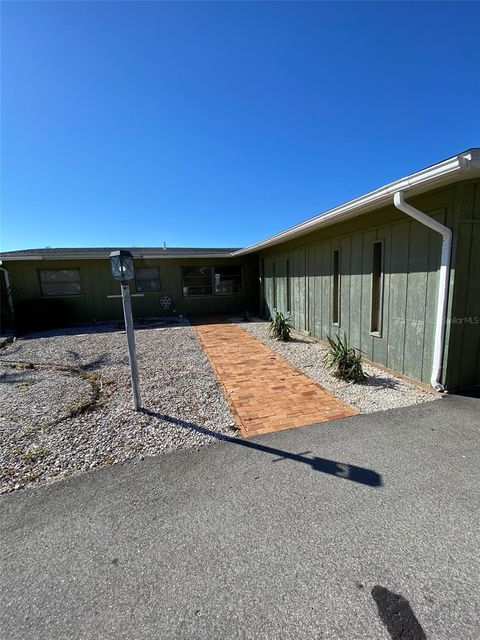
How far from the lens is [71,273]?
1066 centimetres

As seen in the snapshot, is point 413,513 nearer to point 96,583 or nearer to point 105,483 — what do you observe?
point 96,583

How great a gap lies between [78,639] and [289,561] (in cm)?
102

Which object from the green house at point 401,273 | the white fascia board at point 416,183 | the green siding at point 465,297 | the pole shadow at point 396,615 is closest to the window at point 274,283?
the green house at point 401,273

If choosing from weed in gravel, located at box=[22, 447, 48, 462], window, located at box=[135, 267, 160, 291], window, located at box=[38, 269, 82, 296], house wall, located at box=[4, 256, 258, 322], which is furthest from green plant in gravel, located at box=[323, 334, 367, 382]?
window, located at box=[38, 269, 82, 296]

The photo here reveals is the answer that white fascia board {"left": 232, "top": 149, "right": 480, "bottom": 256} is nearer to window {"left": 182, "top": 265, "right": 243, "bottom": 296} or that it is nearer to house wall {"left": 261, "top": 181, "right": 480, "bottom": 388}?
house wall {"left": 261, "top": 181, "right": 480, "bottom": 388}

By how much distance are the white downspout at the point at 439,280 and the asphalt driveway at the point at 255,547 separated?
1.38 meters

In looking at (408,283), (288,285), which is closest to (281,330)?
(288,285)

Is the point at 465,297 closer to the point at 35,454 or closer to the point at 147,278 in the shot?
the point at 35,454

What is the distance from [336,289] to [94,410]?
5.12 meters

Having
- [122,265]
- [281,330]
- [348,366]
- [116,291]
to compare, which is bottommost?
[348,366]

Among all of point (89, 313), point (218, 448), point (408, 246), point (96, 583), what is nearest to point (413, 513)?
point (218, 448)

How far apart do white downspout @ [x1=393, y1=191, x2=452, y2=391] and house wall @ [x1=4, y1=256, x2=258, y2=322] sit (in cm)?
877

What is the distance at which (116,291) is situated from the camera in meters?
11.5

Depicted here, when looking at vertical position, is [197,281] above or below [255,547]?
above
